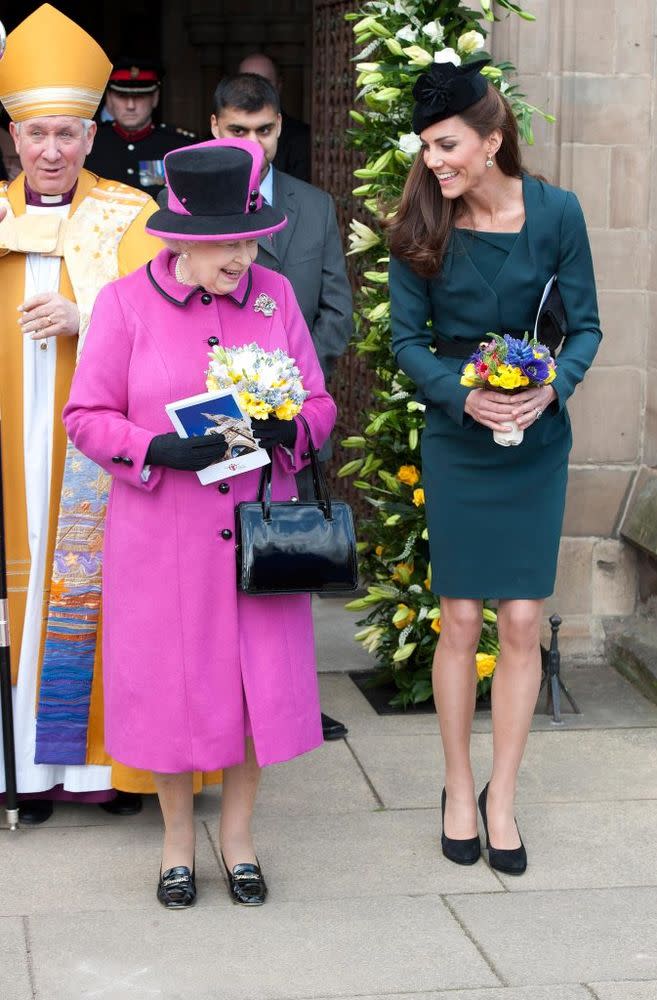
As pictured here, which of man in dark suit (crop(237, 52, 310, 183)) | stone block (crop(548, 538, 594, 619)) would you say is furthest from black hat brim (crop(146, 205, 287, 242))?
man in dark suit (crop(237, 52, 310, 183))

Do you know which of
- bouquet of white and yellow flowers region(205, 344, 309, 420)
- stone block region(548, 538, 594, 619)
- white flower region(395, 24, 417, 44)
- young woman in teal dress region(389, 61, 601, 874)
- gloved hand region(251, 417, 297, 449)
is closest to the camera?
bouquet of white and yellow flowers region(205, 344, 309, 420)

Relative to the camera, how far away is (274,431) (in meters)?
3.88

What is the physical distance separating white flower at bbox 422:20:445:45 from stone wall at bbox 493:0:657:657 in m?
0.63

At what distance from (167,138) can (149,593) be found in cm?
322

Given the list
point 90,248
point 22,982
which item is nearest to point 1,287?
point 90,248

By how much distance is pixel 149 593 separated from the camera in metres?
3.98

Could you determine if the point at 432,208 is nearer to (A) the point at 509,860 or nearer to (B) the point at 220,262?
(B) the point at 220,262

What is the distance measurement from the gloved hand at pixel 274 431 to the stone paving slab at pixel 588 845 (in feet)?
4.22

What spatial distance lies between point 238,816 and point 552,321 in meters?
1.47

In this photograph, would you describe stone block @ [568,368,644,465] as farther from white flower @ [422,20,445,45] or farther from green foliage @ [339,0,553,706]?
white flower @ [422,20,445,45]

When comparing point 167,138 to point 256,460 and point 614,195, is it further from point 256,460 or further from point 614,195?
point 256,460

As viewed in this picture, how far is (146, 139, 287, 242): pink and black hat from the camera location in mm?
3803

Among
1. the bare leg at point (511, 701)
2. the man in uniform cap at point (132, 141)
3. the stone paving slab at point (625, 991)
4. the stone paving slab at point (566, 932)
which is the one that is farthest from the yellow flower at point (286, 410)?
the man in uniform cap at point (132, 141)

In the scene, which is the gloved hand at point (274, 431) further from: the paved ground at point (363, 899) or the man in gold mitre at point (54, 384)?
the paved ground at point (363, 899)
